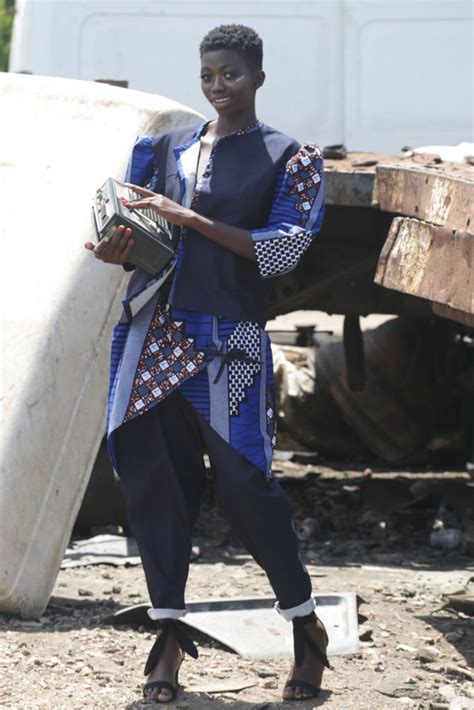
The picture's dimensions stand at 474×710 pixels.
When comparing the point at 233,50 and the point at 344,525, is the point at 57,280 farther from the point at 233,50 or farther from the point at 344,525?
the point at 344,525

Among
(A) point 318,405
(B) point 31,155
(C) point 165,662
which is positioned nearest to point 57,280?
(B) point 31,155

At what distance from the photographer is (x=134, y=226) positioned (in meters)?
3.52

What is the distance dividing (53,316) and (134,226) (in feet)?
3.65

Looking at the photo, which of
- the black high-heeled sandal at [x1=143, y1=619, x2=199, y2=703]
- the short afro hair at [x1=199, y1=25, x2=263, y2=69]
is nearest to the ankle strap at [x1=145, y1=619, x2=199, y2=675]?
the black high-heeled sandal at [x1=143, y1=619, x2=199, y2=703]

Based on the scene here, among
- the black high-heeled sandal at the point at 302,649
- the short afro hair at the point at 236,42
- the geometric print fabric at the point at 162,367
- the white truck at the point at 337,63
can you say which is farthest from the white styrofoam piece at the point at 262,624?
Answer: the white truck at the point at 337,63

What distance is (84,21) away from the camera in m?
6.40

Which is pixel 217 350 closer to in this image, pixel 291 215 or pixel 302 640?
pixel 291 215

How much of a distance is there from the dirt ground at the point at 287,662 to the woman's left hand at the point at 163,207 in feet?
4.04

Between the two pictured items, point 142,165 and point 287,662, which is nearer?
point 142,165

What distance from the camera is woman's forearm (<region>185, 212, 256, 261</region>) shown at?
355cm

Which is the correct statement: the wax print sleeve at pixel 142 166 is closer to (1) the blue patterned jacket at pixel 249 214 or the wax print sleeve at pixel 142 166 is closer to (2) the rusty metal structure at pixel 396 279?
(1) the blue patterned jacket at pixel 249 214

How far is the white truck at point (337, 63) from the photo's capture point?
6.26 meters

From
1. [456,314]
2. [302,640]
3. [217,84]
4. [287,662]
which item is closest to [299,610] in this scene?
[302,640]

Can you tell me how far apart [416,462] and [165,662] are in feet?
15.6
